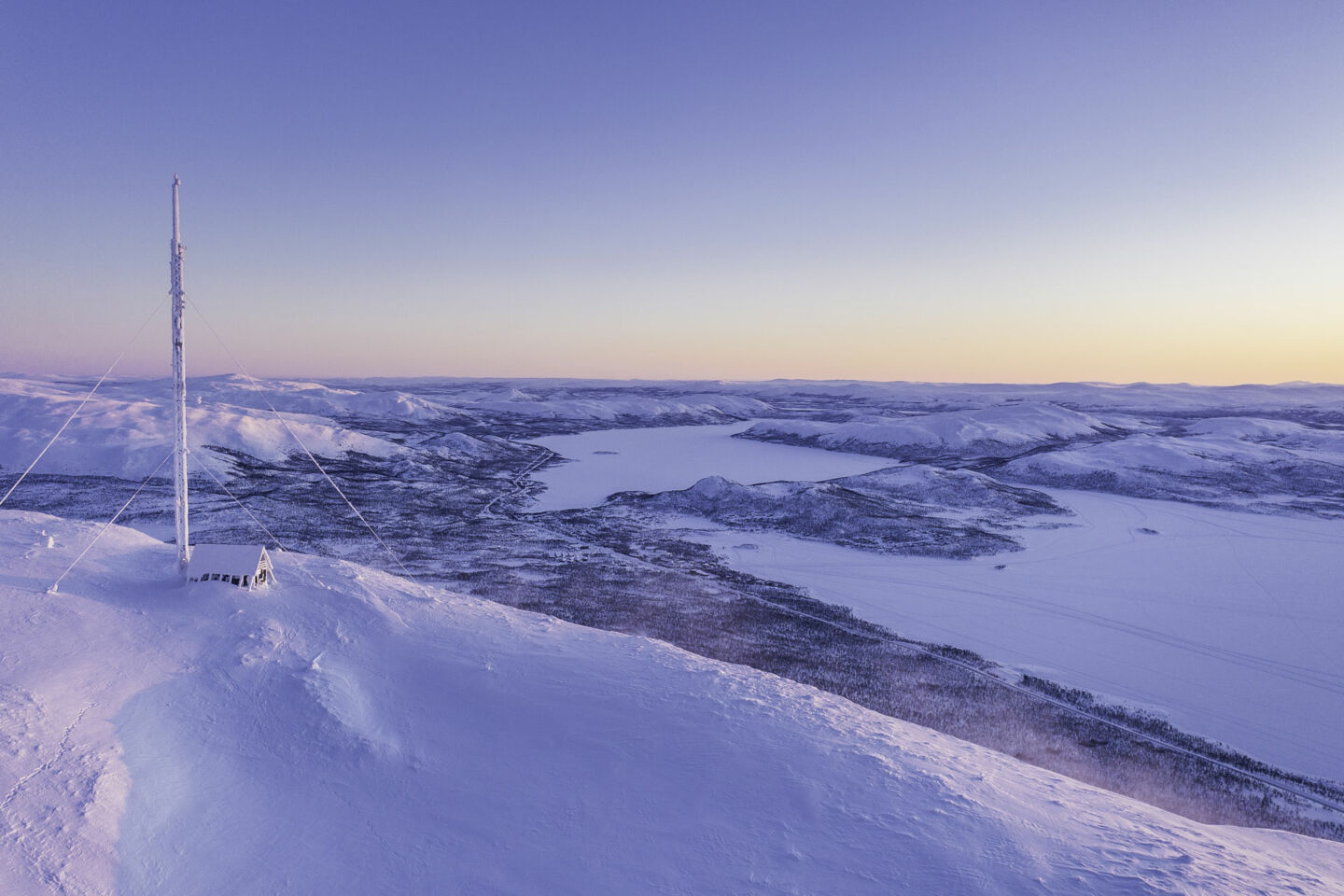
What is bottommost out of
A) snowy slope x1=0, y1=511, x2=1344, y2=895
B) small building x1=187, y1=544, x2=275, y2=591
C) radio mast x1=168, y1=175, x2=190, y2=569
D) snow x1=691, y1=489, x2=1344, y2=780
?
snow x1=691, y1=489, x2=1344, y2=780

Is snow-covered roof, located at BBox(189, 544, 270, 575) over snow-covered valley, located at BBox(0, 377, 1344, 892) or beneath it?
over

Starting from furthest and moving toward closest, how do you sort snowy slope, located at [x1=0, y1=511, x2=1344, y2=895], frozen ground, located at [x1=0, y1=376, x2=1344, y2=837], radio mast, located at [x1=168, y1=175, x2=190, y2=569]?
1. frozen ground, located at [x1=0, y1=376, x2=1344, y2=837]
2. radio mast, located at [x1=168, y1=175, x2=190, y2=569]
3. snowy slope, located at [x1=0, y1=511, x2=1344, y2=895]

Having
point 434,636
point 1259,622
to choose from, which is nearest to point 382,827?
point 434,636

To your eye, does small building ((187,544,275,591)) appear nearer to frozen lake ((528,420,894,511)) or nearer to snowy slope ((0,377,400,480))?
frozen lake ((528,420,894,511))

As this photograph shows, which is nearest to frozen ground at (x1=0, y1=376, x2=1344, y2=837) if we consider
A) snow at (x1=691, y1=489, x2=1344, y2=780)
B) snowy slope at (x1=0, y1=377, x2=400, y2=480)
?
snow at (x1=691, y1=489, x2=1344, y2=780)

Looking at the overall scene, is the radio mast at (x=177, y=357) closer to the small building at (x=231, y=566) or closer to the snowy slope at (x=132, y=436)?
the small building at (x=231, y=566)

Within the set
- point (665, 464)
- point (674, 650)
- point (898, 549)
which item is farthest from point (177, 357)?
point (665, 464)
